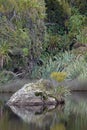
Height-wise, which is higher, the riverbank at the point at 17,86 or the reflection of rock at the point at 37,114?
the reflection of rock at the point at 37,114

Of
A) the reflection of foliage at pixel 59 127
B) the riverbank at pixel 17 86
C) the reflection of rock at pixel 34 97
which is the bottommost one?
the riverbank at pixel 17 86

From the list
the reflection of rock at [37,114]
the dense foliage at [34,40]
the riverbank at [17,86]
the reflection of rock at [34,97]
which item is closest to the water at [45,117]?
the reflection of rock at [37,114]

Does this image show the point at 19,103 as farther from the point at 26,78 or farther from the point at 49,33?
the point at 49,33

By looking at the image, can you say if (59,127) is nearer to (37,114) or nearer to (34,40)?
(37,114)

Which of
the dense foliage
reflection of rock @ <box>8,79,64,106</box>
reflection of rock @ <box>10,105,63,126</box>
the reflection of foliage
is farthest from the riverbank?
the reflection of foliage

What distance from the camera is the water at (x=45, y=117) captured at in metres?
15.4

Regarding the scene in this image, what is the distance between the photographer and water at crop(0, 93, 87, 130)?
15.4m

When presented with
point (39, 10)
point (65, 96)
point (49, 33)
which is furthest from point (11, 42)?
point (65, 96)

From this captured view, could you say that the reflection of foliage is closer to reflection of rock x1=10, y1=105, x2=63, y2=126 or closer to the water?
the water

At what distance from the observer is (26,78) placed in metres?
29.6

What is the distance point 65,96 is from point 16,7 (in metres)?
7.46

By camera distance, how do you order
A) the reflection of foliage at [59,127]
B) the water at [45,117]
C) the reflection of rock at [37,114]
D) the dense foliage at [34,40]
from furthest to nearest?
the dense foliage at [34,40]
the reflection of rock at [37,114]
the water at [45,117]
the reflection of foliage at [59,127]

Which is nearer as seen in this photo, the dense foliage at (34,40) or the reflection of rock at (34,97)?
the reflection of rock at (34,97)

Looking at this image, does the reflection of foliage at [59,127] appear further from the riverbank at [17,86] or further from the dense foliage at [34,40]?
the dense foliage at [34,40]
